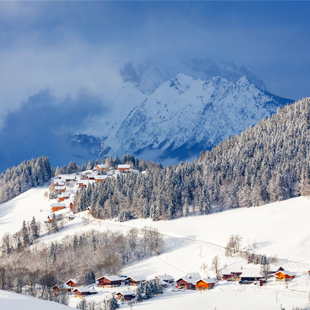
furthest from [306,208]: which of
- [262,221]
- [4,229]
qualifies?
[4,229]

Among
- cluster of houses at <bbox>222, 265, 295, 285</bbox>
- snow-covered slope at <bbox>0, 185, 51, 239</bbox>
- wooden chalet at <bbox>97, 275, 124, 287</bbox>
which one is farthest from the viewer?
snow-covered slope at <bbox>0, 185, 51, 239</bbox>

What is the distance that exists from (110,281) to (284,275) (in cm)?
3437

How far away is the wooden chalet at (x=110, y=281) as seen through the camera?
9844 centimetres

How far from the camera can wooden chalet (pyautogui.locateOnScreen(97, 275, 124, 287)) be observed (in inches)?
3875

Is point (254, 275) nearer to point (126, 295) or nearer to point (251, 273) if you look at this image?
point (251, 273)

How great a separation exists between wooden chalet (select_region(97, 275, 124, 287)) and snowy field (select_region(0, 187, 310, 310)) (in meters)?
6.34

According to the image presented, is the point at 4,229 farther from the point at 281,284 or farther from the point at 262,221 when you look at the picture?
the point at 281,284

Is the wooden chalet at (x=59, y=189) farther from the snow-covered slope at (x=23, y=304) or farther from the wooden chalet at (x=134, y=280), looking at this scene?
the snow-covered slope at (x=23, y=304)

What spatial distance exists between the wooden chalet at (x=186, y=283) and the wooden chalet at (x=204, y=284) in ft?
2.65

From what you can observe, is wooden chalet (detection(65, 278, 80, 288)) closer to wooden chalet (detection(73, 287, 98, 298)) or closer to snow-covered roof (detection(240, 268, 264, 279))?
wooden chalet (detection(73, 287, 98, 298))

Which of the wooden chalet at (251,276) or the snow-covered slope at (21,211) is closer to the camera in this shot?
the wooden chalet at (251,276)

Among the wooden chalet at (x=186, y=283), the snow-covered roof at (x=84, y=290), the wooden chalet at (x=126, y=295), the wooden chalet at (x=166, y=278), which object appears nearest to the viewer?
the wooden chalet at (x=126, y=295)

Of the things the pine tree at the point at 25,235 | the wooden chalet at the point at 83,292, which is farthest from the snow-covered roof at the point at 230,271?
the pine tree at the point at 25,235

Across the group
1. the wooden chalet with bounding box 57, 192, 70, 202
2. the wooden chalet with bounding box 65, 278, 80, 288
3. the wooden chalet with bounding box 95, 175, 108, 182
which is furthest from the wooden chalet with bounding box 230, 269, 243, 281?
the wooden chalet with bounding box 95, 175, 108, 182
